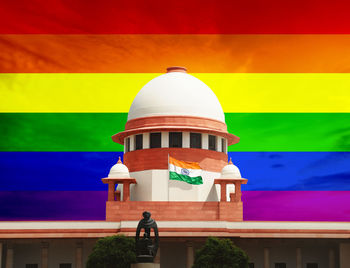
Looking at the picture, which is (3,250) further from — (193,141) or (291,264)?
(291,264)

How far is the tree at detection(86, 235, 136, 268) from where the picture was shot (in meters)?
39.8

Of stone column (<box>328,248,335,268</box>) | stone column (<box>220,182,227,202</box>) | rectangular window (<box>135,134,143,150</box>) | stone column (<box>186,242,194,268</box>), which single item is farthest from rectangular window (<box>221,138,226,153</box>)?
stone column (<box>328,248,335,268</box>)

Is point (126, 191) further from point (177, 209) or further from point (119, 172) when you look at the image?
point (177, 209)

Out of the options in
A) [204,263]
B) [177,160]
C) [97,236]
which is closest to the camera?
[204,263]

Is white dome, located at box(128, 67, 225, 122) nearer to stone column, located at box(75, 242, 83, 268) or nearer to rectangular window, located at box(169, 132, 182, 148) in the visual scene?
rectangular window, located at box(169, 132, 182, 148)

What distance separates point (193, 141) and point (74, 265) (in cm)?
1185

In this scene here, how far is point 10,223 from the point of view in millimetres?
45219

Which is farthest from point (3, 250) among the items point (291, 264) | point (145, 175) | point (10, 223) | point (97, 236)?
point (291, 264)

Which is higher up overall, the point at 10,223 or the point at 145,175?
the point at 145,175

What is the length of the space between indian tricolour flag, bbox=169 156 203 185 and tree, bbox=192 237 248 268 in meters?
8.61

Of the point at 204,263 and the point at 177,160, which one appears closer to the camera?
the point at 204,263

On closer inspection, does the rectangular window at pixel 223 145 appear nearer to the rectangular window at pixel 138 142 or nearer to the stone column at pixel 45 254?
the rectangular window at pixel 138 142

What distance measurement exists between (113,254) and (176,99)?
14336 mm

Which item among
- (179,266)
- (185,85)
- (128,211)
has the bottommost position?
(179,266)
